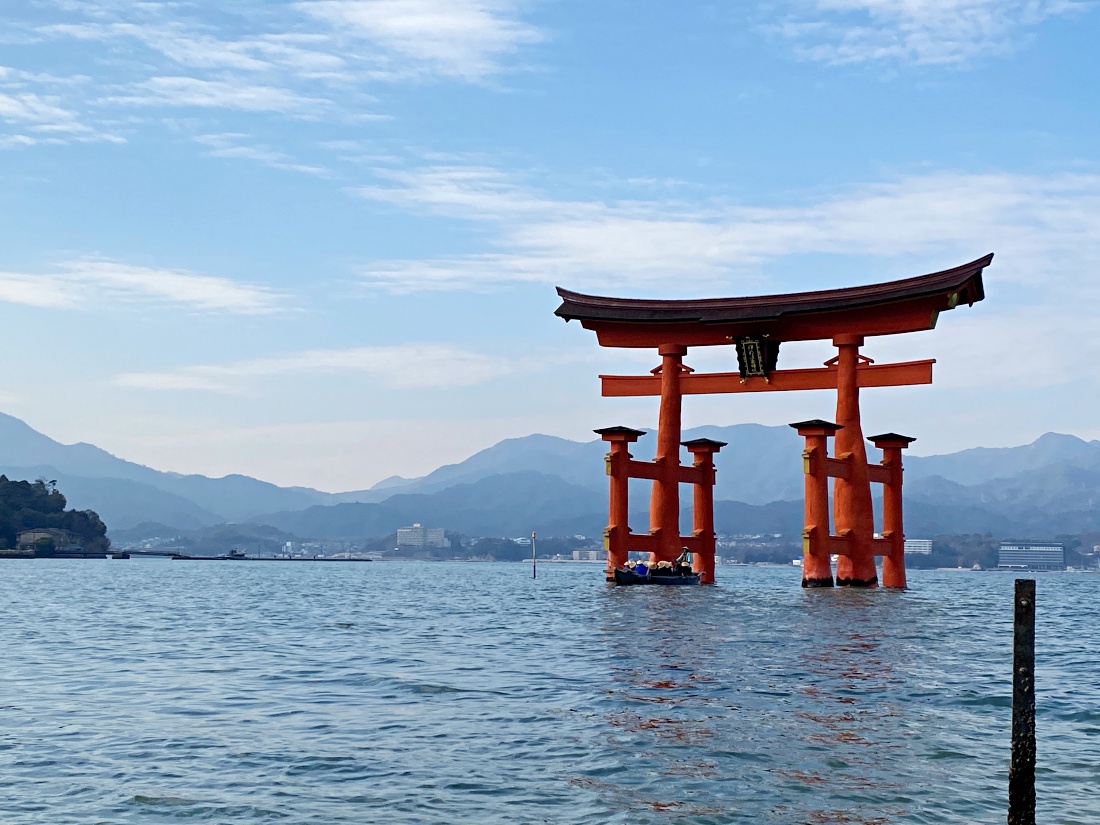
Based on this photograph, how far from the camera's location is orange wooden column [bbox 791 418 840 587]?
43594 millimetres

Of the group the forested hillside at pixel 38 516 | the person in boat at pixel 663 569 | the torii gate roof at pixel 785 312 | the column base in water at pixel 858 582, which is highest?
Result: the torii gate roof at pixel 785 312

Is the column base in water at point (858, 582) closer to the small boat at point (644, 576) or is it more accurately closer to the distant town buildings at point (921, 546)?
the small boat at point (644, 576)

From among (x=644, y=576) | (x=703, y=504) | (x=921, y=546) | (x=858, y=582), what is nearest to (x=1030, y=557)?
(x=921, y=546)

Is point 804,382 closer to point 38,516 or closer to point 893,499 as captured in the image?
point 893,499

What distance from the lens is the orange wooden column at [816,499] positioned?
4359cm

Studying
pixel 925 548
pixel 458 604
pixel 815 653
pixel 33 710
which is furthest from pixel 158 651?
pixel 925 548

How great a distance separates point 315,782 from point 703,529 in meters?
39.8

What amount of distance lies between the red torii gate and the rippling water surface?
43.0ft

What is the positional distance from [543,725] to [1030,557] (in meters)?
187

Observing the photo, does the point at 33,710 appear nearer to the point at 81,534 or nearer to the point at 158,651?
the point at 158,651

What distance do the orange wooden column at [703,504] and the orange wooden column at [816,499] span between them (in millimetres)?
5739

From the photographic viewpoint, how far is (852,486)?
45.2 m

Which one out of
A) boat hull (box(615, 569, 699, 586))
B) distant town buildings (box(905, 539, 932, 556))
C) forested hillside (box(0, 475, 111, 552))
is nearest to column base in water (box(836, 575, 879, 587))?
boat hull (box(615, 569, 699, 586))

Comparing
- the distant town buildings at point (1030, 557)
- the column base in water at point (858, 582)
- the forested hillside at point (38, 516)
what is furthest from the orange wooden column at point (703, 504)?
the distant town buildings at point (1030, 557)
